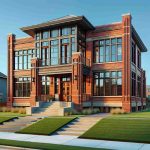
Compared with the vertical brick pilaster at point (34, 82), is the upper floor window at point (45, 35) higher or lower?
higher

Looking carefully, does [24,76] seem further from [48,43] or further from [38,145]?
[38,145]

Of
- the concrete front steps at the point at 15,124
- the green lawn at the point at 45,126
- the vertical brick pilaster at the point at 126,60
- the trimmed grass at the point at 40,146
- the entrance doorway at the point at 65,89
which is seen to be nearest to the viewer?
the trimmed grass at the point at 40,146

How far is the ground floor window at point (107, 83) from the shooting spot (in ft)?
105

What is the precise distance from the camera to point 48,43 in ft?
112

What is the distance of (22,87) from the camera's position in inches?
1529

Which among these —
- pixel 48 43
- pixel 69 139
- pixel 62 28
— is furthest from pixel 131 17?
pixel 69 139

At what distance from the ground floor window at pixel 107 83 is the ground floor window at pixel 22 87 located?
10.7 metres

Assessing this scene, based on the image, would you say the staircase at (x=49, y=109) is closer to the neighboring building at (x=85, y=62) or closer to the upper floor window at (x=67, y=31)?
the neighboring building at (x=85, y=62)

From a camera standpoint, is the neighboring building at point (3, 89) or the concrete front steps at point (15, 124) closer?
the concrete front steps at point (15, 124)

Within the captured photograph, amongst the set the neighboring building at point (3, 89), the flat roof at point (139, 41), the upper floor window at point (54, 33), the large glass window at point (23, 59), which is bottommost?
the neighboring building at point (3, 89)

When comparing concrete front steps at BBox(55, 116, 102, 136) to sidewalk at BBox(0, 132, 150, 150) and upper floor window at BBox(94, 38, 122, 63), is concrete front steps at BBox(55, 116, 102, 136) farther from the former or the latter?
upper floor window at BBox(94, 38, 122, 63)

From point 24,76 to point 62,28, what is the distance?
10.1 meters

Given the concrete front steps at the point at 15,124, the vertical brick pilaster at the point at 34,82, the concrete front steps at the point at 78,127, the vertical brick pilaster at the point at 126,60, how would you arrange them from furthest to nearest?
the vertical brick pilaster at the point at 34,82, the vertical brick pilaster at the point at 126,60, the concrete front steps at the point at 15,124, the concrete front steps at the point at 78,127

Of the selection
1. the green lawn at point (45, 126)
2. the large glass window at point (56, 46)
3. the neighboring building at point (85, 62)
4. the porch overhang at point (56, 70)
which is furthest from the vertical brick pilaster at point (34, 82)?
the green lawn at point (45, 126)
